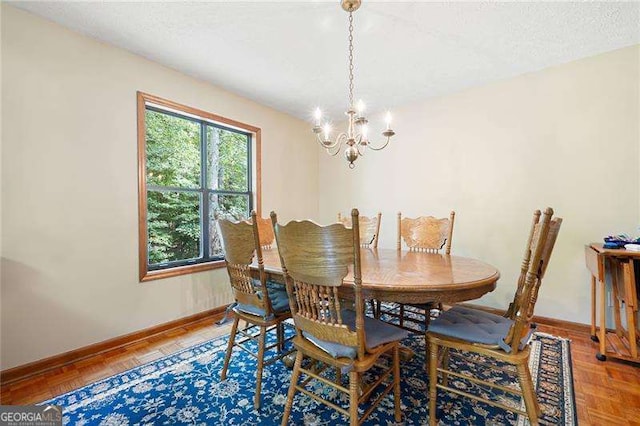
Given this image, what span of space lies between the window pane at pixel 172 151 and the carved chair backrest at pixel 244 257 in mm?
1399

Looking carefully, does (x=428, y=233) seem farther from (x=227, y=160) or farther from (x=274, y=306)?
(x=227, y=160)

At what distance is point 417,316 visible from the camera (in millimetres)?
3062

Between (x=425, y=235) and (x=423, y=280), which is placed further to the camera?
(x=425, y=235)

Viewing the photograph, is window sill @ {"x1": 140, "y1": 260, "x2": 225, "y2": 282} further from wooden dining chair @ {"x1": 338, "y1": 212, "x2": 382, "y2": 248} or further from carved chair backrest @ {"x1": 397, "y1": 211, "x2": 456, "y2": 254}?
carved chair backrest @ {"x1": 397, "y1": 211, "x2": 456, "y2": 254}

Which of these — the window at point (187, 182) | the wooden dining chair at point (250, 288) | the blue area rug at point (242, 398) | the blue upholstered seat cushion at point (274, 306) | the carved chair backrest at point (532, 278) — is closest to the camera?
the carved chair backrest at point (532, 278)

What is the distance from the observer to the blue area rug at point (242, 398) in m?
1.58

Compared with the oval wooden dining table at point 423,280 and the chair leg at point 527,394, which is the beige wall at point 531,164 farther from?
the chair leg at point 527,394

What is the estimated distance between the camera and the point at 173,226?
2996 millimetres

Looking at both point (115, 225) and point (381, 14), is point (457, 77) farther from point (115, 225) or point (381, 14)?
point (115, 225)

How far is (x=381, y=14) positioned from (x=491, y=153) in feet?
6.40

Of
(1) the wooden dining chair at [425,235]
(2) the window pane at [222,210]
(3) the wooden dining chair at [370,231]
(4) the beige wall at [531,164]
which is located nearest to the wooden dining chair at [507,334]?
(1) the wooden dining chair at [425,235]

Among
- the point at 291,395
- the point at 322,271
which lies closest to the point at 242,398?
the point at 291,395

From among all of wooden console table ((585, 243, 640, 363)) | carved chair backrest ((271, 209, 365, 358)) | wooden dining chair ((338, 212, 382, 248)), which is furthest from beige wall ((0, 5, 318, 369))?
wooden console table ((585, 243, 640, 363))

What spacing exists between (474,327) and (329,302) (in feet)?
2.80
